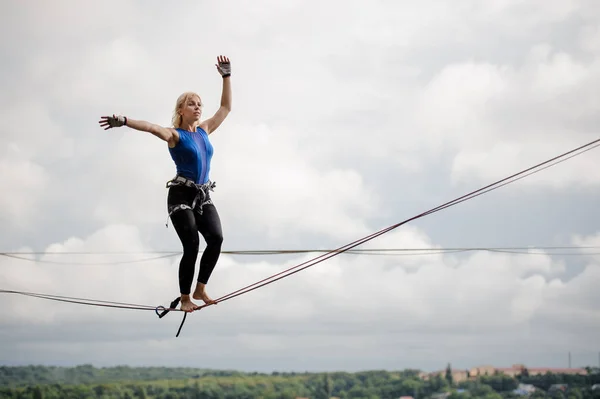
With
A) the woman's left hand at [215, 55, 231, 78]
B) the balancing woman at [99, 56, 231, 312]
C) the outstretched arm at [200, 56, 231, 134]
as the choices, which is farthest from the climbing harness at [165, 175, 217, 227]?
the woman's left hand at [215, 55, 231, 78]

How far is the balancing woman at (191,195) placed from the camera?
11789 millimetres

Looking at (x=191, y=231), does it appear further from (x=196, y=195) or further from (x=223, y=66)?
(x=223, y=66)

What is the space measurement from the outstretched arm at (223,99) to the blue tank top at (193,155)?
37 cm

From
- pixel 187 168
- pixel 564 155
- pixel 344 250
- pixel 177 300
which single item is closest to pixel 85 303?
pixel 177 300

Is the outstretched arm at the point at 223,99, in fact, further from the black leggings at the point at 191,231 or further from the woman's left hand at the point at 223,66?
the black leggings at the point at 191,231

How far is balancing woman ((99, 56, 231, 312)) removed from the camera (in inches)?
464

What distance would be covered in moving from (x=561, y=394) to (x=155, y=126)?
91.4 metres

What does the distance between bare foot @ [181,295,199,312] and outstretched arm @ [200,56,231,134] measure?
2.38 meters

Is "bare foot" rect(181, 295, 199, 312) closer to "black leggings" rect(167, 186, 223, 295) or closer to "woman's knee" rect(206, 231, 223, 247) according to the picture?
"black leggings" rect(167, 186, 223, 295)

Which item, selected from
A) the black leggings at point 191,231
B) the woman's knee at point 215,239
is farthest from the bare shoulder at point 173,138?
the woman's knee at point 215,239

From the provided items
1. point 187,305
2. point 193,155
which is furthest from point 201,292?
point 193,155

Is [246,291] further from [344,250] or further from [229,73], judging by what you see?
[229,73]

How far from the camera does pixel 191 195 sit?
39.2ft

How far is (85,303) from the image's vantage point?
13.9 meters
